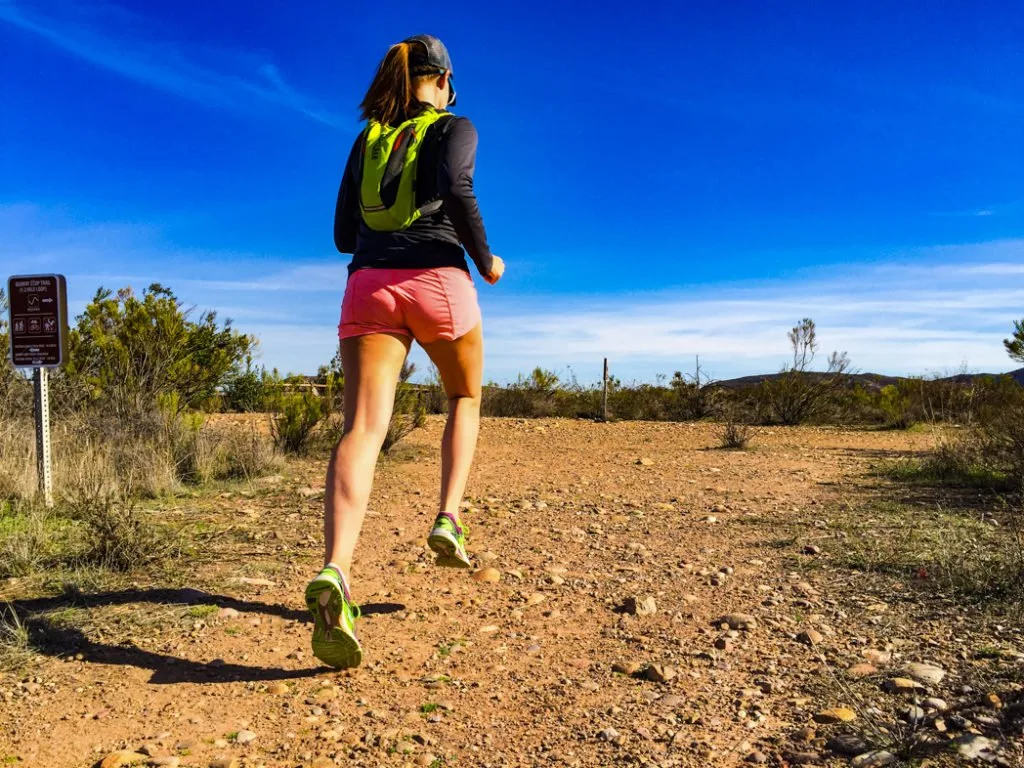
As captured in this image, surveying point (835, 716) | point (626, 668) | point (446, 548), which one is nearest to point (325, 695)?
point (446, 548)

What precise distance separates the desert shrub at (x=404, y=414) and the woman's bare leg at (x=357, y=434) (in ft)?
16.7

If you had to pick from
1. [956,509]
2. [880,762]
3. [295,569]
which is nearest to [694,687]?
[880,762]

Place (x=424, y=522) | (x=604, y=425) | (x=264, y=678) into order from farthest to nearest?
(x=604, y=425) < (x=424, y=522) < (x=264, y=678)

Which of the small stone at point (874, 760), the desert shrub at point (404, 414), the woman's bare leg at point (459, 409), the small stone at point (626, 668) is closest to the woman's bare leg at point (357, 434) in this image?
the woman's bare leg at point (459, 409)

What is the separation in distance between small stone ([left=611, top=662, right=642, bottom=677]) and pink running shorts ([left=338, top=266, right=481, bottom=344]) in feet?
3.92

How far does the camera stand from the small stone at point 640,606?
117 inches

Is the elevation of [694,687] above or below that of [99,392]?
below

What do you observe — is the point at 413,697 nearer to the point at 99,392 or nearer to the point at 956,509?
the point at 956,509

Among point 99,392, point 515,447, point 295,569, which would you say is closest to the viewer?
point 295,569

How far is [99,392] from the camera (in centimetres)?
797

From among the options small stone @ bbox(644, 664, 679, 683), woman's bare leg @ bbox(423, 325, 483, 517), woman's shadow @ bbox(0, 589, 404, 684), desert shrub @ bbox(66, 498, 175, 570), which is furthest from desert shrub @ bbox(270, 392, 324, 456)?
small stone @ bbox(644, 664, 679, 683)

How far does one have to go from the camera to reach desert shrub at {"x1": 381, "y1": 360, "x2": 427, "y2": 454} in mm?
8008

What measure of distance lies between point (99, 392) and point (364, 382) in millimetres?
6604

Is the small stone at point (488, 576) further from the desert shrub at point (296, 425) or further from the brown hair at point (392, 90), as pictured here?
the desert shrub at point (296, 425)
